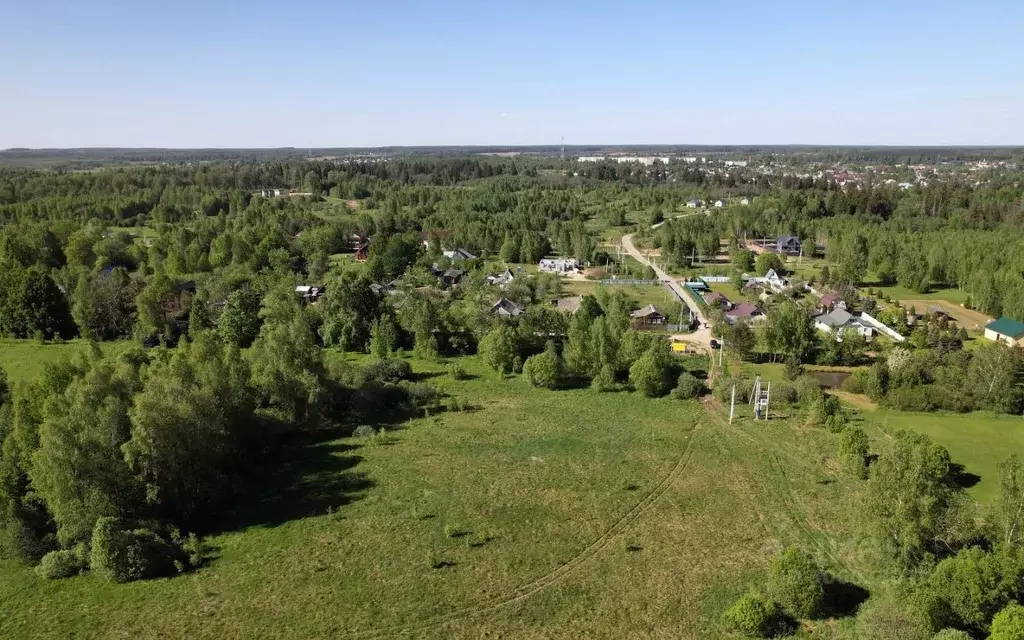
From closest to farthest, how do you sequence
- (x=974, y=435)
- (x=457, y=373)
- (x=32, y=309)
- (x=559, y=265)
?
1. (x=974, y=435)
2. (x=457, y=373)
3. (x=32, y=309)
4. (x=559, y=265)

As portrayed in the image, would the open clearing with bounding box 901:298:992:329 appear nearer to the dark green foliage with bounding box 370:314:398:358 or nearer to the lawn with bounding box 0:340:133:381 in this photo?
the dark green foliage with bounding box 370:314:398:358

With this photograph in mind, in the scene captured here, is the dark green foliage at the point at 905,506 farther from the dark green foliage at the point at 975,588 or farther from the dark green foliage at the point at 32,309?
the dark green foliage at the point at 32,309

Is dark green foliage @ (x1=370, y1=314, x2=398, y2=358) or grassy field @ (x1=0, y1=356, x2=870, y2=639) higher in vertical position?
dark green foliage @ (x1=370, y1=314, x2=398, y2=358)

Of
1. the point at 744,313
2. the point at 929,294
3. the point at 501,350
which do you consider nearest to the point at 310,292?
the point at 501,350

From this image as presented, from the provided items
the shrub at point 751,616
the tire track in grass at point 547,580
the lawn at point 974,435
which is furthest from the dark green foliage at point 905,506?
the tire track in grass at point 547,580

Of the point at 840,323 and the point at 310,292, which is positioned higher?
the point at 310,292

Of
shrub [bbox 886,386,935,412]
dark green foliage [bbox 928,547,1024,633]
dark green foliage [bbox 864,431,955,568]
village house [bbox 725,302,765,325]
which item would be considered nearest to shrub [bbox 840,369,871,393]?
shrub [bbox 886,386,935,412]

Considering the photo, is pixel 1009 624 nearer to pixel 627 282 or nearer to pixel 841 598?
pixel 841 598

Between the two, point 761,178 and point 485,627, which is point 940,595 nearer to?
point 485,627
